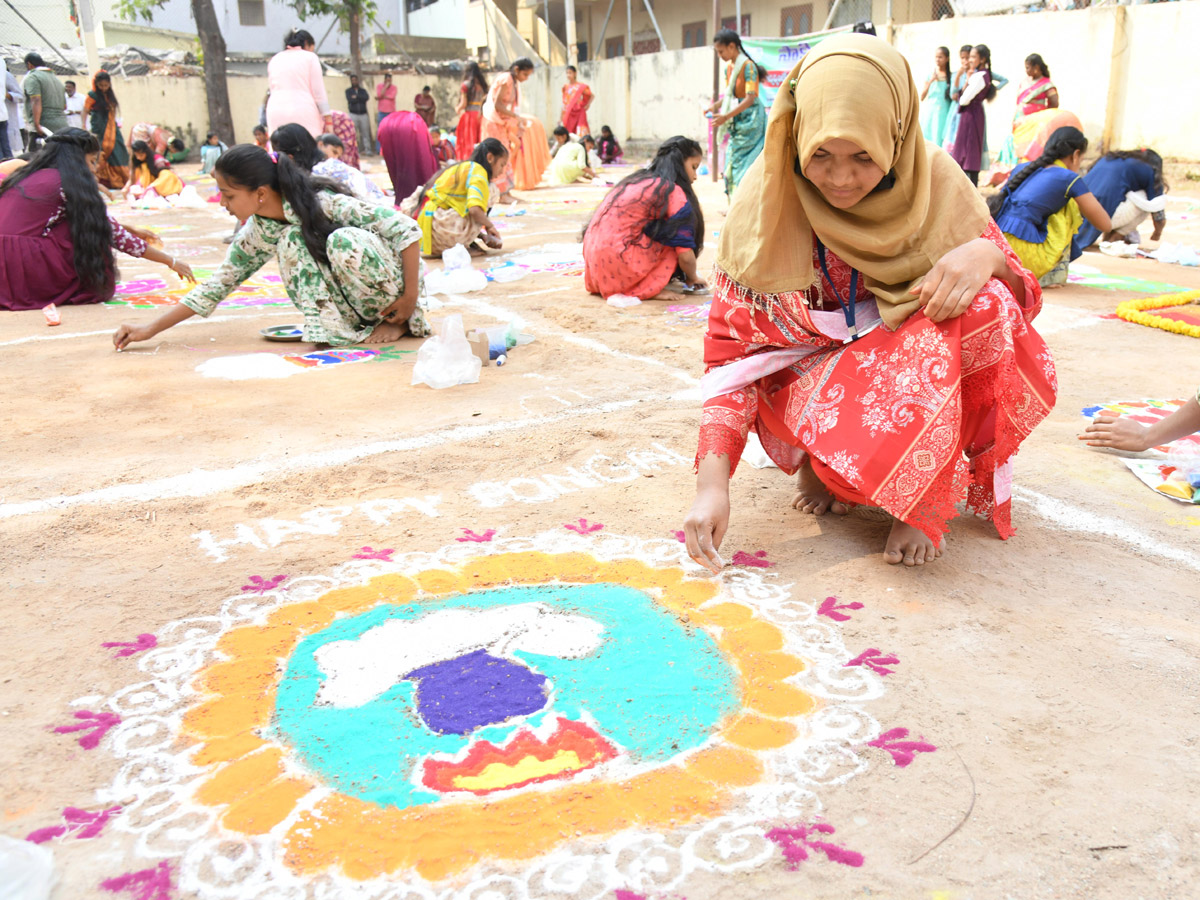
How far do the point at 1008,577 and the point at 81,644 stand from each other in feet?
6.87

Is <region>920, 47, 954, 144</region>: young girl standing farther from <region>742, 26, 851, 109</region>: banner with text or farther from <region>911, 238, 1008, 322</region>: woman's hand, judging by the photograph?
<region>911, 238, 1008, 322</region>: woman's hand

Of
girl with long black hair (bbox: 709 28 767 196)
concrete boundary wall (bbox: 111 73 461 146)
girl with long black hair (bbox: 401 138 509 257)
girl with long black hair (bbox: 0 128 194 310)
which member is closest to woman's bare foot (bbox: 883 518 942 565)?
girl with long black hair (bbox: 0 128 194 310)

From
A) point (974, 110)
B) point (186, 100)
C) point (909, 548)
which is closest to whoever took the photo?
point (909, 548)

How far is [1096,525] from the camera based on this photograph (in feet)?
8.40

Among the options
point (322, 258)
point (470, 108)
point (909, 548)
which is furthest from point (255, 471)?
point (470, 108)

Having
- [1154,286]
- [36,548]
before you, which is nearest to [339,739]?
[36,548]

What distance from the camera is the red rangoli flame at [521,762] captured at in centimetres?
155

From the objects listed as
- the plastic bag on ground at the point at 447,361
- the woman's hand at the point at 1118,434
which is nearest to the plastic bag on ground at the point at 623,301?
the plastic bag on ground at the point at 447,361

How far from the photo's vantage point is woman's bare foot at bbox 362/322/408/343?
4691mm

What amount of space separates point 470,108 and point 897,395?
11.9 meters

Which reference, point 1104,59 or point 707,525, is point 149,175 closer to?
point 1104,59

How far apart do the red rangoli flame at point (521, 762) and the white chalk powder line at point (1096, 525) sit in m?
→ 1.59

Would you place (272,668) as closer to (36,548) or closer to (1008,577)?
(36,548)

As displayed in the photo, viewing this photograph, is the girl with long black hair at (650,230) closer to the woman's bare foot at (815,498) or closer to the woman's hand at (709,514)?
the woman's bare foot at (815,498)
